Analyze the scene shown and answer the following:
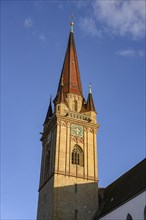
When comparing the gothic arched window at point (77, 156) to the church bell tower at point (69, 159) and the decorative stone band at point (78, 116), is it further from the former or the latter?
the decorative stone band at point (78, 116)

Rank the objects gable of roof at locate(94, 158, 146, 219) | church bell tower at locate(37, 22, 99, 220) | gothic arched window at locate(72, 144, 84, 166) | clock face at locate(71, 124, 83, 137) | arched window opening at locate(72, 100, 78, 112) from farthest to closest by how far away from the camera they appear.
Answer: arched window opening at locate(72, 100, 78, 112)
clock face at locate(71, 124, 83, 137)
gothic arched window at locate(72, 144, 84, 166)
church bell tower at locate(37, 22, 99, 220)
gable of roof at locate(94, 158, 146, 219)

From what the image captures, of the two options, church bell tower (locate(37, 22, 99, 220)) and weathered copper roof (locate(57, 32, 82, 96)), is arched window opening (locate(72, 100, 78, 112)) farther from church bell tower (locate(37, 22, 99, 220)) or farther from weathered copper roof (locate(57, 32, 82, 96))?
weathered copper roof (locate(57, 32, 82, 96))

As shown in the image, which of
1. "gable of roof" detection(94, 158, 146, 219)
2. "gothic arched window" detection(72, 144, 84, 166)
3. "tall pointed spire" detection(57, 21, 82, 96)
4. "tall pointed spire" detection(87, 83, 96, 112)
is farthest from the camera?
"tall pointed spire" detection(57, 21, 82, 96)

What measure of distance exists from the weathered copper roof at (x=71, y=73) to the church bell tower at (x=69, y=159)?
0.49 ft

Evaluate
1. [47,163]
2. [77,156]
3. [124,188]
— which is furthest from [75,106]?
[124,188]

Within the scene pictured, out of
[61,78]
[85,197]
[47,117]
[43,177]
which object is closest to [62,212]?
[85,197]

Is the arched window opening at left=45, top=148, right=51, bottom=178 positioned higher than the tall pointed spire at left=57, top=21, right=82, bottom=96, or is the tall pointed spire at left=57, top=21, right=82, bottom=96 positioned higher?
the tall pointed spire at left=57, top=21, right=82, bottom=96

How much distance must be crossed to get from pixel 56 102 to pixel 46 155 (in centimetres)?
634

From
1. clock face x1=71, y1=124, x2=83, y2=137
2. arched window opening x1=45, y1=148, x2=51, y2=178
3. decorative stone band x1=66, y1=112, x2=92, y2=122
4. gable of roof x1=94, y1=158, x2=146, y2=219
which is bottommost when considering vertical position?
gable of roof x1=94, y1=158, x2=146, y2=219

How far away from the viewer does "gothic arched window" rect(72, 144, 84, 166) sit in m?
36.7

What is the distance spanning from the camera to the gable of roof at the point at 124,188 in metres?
27.9

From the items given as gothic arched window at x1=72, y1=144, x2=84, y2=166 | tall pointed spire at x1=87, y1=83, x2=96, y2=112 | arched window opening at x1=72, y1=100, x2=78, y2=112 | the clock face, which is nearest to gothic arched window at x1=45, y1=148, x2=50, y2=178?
gothic arched window at x1=72, y1=144, x2=84, y2=166

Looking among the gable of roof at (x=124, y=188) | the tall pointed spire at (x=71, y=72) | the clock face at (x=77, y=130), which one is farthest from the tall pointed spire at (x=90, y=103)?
the gable of roof at (x=124, y=188)

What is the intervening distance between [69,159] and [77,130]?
13.2ft
